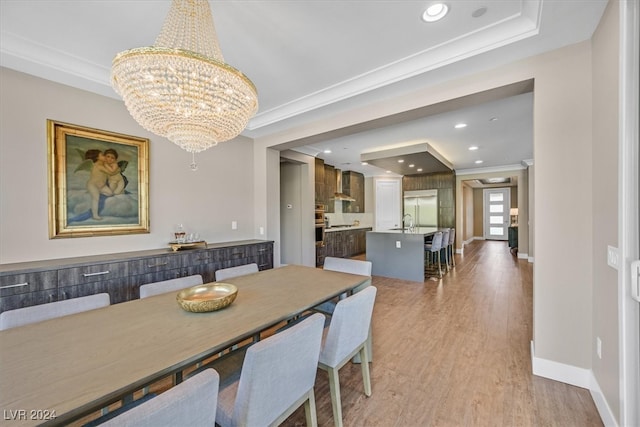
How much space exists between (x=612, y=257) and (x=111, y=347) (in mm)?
2639

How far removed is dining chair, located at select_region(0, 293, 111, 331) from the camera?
4.75ft

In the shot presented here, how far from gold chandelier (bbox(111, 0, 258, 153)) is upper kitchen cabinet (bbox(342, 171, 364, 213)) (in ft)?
20.7

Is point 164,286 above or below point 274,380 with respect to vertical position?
above

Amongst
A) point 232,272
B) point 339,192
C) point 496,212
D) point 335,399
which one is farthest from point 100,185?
point 496,212

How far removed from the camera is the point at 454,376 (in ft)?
7.02

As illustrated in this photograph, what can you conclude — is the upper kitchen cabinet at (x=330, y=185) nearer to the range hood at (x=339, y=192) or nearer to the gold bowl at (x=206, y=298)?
the range hood at (x=339, y=192)

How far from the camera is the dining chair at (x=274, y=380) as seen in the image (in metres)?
1.03

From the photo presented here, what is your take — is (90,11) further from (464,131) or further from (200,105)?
(464,131)

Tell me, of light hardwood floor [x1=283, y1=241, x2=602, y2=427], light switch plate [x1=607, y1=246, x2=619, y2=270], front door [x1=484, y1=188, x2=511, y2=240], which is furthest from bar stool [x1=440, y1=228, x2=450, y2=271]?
front door [x1=484, y1=188, x2=511, y2=240]

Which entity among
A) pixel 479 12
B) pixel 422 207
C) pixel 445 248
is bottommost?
pixel 445 248

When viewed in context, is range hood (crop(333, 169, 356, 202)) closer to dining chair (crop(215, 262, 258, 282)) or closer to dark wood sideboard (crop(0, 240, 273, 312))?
dark wood sideboard (crop(0, 240, 273, 312))

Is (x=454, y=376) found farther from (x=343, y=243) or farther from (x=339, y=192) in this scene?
(x=339, y=192)

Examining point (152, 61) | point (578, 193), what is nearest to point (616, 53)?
point (578, 193)

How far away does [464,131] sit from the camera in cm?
439
